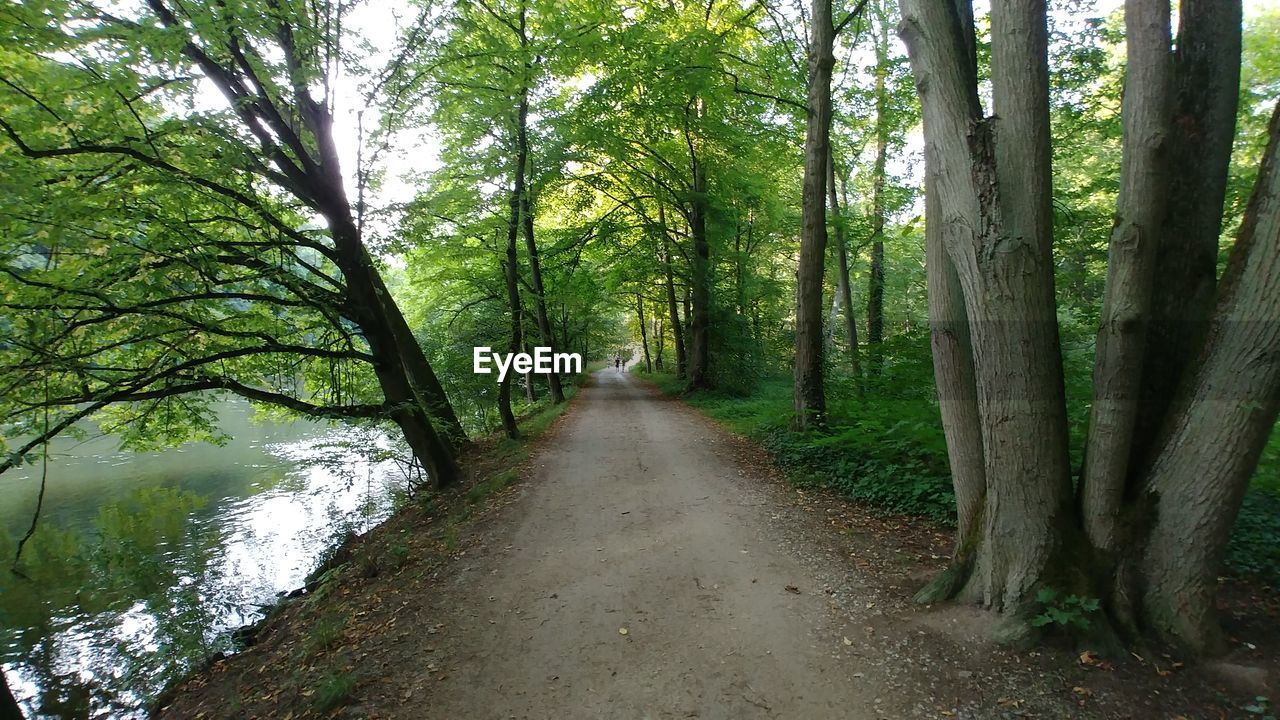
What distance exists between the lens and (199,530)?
10297 mm

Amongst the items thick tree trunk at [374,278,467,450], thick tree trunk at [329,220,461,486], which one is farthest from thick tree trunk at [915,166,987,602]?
thick tree trunk at [374,278,467,450]

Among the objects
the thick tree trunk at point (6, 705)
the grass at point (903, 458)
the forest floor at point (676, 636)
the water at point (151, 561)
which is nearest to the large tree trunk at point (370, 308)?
the water at point (151, 561)

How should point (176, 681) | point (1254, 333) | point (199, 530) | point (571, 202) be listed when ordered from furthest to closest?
point (571, 202) < point (199, 530) < point (176, 681) < point (1254, 333)

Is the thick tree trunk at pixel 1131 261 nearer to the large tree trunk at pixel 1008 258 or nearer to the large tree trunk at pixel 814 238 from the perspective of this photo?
the large tree trunk at pixel 1008 258

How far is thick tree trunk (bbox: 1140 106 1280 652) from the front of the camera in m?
2.69

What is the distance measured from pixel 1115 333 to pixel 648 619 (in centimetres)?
358

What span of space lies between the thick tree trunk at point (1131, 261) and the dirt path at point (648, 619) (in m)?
1.92

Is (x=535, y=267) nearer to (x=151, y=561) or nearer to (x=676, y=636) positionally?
(x=151, y=561)

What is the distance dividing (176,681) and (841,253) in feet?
44.5

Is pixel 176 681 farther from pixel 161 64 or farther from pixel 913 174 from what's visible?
pixel 913 174

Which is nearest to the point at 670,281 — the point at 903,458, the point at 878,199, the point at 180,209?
the point at 878,199

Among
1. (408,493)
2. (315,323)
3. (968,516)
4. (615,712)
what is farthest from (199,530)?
(968,516)

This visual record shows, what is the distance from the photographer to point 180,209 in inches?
250

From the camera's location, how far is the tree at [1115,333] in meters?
2.84
